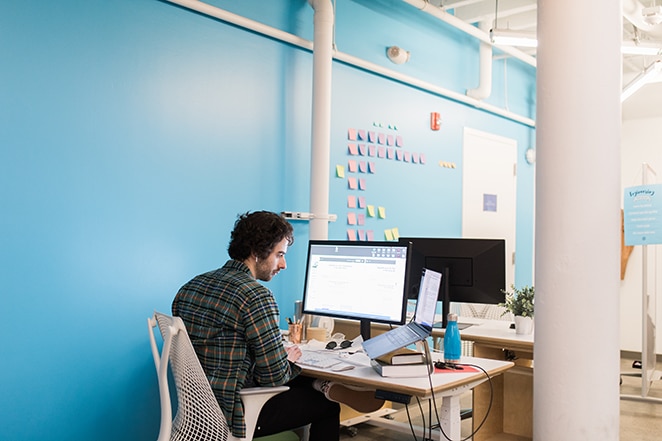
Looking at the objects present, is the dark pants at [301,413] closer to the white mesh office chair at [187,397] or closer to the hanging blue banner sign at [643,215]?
the white mesh office chair at [187,397]

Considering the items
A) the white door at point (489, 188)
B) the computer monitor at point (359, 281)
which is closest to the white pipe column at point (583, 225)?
the computer monitor at point (359, 281)

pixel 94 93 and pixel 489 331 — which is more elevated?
pixel 94 93

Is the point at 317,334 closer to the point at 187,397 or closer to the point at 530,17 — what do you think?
the point at 187,397

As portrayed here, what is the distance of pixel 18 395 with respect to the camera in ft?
8.70

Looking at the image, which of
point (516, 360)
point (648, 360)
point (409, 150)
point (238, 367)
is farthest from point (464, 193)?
point (238, 367)

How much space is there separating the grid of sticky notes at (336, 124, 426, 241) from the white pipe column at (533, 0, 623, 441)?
217 cm

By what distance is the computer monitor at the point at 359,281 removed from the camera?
8.59 ft

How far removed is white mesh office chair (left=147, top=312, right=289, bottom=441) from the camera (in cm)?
197

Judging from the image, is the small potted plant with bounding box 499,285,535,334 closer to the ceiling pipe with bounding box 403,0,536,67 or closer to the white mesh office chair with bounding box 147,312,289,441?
the white mesh office chair with bounding box 147,312,289,441

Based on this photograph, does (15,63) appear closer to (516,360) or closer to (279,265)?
(279,265)

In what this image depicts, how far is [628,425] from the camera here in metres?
4.26

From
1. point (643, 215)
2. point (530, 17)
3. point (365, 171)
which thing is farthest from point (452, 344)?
Result: point (530, 17)

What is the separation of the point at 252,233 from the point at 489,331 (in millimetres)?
1467

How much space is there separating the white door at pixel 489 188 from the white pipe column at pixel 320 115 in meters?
2.13
